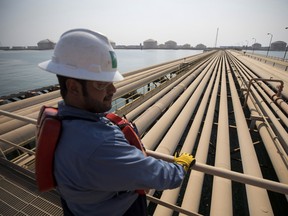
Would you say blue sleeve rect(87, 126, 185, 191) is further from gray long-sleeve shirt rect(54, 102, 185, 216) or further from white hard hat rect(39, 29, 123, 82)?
white hard hat rect(39, 29, 123, 82)

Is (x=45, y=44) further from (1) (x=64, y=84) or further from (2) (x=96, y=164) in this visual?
(2) (x=96, y=164)

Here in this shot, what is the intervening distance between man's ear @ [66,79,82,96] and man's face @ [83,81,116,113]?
0.06 meters

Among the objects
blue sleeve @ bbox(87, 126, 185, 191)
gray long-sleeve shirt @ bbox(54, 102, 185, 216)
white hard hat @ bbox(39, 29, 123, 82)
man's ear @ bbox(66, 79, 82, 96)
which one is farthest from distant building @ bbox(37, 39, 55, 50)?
blue sleeve @ bbox(87, 126, 185, 191)

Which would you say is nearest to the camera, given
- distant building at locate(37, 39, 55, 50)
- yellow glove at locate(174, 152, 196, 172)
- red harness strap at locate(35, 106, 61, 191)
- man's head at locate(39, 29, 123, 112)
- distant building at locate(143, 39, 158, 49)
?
red harness strap at locate(35, 106, 61, 191)

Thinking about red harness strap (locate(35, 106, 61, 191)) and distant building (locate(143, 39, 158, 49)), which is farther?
distant building (locate(143, 39, 158, 49))

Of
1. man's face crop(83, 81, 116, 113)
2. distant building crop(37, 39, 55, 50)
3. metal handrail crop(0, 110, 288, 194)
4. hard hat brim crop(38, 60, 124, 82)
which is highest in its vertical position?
distant building crop(37, 39, 55, 50)

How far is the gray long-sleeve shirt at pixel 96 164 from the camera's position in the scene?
3.55 ft

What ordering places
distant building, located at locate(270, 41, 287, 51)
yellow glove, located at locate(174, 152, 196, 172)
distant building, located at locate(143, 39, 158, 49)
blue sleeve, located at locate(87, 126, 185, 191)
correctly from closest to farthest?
blue sleeve, located at locate(87, 126, 185, 191) → yellow glove, located at locate(174, 152, 196, 172) → distant building, located at locate(270, 41, 287, 51) → distant building, located at locate(143, 39, 158, 49)

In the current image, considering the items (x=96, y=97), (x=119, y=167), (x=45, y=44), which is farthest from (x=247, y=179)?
(x=45, y=44)

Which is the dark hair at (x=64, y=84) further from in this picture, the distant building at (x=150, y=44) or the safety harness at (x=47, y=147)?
the distant building at (x=150, y=44)

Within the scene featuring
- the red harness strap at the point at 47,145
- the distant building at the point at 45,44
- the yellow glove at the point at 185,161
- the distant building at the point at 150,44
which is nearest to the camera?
the red harness strap at the point at 47,145

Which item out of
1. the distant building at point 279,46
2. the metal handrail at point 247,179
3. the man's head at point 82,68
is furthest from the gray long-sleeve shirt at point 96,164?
the distant building at point 279,46

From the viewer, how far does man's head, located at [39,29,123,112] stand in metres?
1.30

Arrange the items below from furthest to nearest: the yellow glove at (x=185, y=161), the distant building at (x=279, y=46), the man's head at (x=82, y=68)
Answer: the distant building at (x=279, y=46) → the yellow glove at (x=185, y=161) → the man's head at (x=82, y=68)
